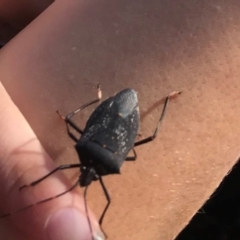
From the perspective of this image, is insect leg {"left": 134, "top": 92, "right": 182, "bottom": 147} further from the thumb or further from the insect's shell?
the thumb

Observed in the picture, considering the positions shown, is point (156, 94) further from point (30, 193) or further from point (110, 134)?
point (30, 193)

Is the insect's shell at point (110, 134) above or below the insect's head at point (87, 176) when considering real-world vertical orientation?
above

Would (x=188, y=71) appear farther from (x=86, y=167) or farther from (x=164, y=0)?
(x=86, y=167)

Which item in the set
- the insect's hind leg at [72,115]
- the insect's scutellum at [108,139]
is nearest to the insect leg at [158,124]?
the insect's scutellum at [108,139]

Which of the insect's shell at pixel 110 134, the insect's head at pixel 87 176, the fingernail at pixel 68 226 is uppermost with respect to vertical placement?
the insect's shell at pixel 110 134

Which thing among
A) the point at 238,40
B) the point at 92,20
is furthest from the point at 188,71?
the point at 92,20

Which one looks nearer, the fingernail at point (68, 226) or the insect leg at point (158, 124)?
the fingernail at point (68, 226)

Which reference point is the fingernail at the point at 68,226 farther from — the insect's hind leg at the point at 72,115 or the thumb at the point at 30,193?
the insect's hind leg at the point at 72,115
